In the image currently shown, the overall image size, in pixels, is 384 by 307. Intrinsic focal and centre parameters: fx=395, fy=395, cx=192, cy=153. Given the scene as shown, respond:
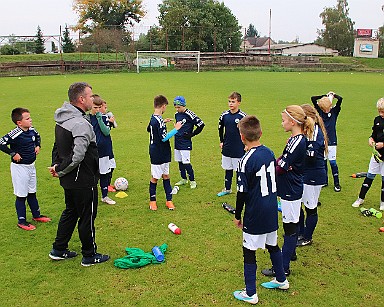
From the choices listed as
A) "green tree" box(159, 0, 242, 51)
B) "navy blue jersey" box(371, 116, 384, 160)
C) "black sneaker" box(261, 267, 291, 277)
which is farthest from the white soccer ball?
"green tree" box(159, 0, 242, 51)

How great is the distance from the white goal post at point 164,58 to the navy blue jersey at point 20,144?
130 ft

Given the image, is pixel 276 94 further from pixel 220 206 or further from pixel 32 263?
pixel 32 263

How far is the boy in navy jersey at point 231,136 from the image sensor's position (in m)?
8.31

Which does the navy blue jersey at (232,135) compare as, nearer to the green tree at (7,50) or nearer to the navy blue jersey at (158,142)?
the navy blue jersey at (158,142)

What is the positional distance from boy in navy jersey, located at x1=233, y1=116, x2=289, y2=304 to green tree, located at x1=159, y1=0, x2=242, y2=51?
50.9 meters

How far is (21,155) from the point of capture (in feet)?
22.8

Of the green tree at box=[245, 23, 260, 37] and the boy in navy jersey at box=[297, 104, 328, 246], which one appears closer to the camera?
the boy in navy jersey at box=[297, 104, 328, 246]

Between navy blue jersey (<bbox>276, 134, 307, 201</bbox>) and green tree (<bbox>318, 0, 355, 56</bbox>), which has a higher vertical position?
green tree (<bbox>318, 0, 355, 56</bbox>)

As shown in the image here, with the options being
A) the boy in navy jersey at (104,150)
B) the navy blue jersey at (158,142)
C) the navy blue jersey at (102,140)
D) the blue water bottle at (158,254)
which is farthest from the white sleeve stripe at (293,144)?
the navy blue jersey at (102,140)

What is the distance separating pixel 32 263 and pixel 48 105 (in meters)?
16.4

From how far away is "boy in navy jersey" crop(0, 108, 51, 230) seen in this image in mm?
6855

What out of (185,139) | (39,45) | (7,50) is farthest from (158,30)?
(185,139)

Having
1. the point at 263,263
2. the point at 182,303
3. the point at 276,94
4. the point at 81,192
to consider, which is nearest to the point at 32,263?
the point at 81,192

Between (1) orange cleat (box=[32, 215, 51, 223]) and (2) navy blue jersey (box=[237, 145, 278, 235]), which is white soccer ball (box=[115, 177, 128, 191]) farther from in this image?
(2) navy blue jersey (box=[237, 145, 278, 235])
